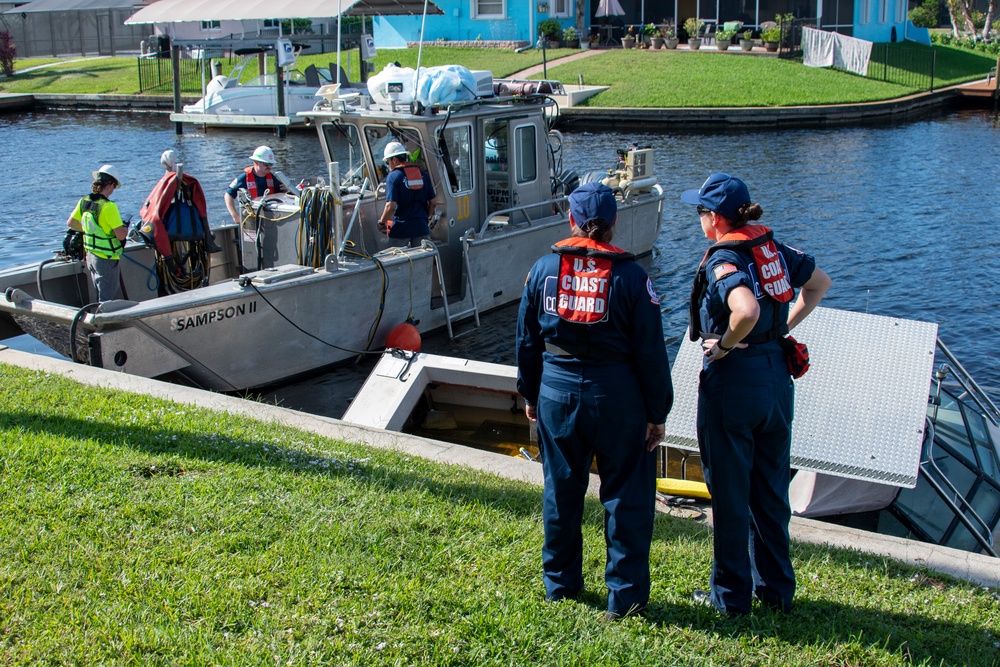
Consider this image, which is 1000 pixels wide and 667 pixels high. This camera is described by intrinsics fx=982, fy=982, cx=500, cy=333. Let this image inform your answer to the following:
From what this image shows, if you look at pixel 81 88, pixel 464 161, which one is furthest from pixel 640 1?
pixel 464 161

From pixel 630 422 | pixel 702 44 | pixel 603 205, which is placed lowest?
pixel 630 422

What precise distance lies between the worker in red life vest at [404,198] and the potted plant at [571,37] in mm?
33262

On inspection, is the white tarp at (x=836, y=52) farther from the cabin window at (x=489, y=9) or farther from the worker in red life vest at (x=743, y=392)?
the worker in red life vest at (x=743, y=392)

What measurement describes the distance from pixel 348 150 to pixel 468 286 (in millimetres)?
2441

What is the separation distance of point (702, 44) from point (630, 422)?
4117 cm

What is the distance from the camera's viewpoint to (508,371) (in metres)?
8.94

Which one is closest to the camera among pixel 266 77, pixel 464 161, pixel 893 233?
pixel 464 161

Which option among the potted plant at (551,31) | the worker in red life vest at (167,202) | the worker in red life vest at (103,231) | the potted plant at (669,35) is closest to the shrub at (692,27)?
the potted plant at (669,35)

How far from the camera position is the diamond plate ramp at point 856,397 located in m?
5.64

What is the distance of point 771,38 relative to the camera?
132 feet

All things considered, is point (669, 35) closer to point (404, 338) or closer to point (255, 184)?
point (255, 184)

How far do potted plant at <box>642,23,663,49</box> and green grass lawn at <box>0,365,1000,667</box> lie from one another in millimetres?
38876

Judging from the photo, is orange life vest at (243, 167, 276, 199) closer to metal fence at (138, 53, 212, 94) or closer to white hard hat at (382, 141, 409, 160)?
white hard hat at (382, 141, 409, 160)

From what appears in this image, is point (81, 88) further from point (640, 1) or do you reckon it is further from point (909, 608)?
point (909, 608)
